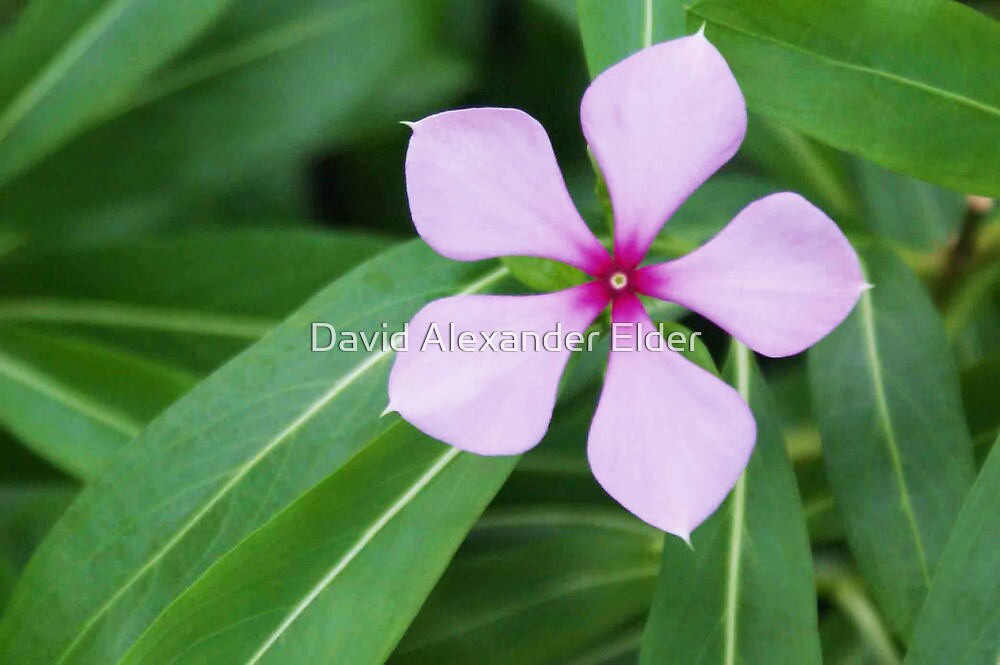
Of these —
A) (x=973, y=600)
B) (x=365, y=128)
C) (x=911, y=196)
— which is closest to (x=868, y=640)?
(x=973, y=600)

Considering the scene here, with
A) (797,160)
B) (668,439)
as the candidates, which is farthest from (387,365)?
(797,160)

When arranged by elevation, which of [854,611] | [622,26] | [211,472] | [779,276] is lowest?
[854,611]

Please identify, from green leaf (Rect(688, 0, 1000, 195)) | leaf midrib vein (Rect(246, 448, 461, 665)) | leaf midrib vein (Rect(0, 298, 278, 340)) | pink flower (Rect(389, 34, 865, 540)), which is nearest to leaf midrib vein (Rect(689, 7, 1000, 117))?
green leaf (Rect(688, 0, 1000, 195))

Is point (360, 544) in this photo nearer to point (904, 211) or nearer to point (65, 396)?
point (65, 396)

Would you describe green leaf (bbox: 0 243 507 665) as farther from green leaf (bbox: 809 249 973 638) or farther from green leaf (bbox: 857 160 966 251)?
green leaf (bbox: 857 160 966 251)

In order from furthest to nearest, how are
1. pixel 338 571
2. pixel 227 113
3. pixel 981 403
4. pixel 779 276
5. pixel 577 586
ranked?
pixel 227 113 < pixel 577 586 < pixel 981 403 < pixel 338 571 < pixel 779 276

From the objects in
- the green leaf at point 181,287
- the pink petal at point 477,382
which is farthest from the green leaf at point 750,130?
A: the green leaf at point 181,287

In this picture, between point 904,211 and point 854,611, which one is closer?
point 854,611

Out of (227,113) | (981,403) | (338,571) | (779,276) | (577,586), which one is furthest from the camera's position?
(227,113)
